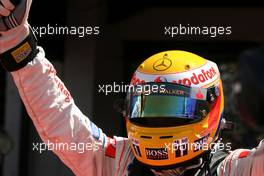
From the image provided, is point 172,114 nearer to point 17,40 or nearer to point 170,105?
point 170,105

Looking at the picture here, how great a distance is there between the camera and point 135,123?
6.85ft

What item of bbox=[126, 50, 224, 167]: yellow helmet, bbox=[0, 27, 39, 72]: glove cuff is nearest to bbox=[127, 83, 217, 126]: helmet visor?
bbox=[126, 50, 224, 167]: yellow helmet

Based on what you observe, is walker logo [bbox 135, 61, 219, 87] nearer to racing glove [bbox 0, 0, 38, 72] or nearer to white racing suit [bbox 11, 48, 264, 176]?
white racing suit [bbox 11, 48, 264, 176]

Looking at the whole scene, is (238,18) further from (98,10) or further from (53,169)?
(53,169)

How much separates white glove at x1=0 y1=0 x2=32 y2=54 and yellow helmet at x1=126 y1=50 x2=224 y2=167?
0.38 meters

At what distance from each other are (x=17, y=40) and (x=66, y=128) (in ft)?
1.00

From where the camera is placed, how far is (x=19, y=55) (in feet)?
6.59

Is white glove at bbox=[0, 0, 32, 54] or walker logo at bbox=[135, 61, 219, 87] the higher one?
white glove at bbox=[0, 0, 32, 54]

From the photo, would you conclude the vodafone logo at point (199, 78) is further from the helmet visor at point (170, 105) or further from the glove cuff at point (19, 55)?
the glove cuff at point (19, 55)

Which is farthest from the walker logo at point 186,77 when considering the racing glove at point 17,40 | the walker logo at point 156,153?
the racing glove at point 17,40

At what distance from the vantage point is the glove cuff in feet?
6.60

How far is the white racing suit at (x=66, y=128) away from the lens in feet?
6.68

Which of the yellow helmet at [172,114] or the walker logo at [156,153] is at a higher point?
the yellow helmet at [172,114]

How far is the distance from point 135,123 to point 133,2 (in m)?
3.21
